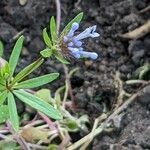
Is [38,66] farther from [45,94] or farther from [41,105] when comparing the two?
[45,94]

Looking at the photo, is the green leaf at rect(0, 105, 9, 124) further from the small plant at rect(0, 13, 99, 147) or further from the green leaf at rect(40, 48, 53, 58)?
the green leaf at rect(40, 48, 53, 58)

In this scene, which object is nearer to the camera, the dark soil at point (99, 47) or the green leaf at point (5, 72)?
the green leaf at point (5, 72)

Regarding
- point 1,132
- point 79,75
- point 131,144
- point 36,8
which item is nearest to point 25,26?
point 36,8

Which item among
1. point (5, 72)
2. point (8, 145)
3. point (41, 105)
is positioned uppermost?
point (5, 72)

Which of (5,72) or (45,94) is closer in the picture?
(5,72)

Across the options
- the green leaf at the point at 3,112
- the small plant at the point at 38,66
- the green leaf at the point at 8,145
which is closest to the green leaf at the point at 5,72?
the small plant at the point at 38,66

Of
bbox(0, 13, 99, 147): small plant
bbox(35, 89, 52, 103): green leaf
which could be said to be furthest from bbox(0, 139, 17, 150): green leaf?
bbox(0, 13, 99, 147): small plant

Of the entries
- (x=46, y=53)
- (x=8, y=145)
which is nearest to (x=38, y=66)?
(x=46, y=53)

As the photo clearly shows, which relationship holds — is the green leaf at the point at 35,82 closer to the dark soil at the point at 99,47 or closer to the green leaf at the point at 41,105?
the green leaf at the point at 41,105
